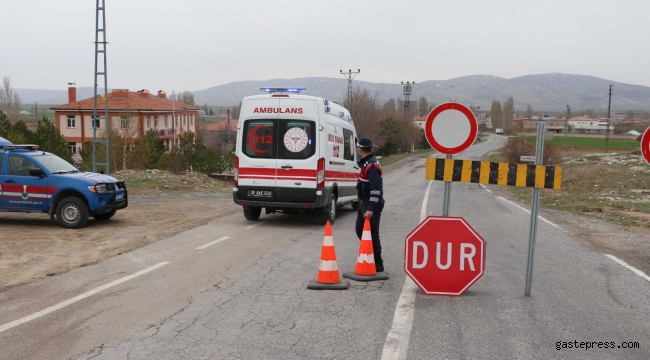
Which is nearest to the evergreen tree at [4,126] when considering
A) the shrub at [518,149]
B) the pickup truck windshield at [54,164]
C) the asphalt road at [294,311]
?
the shrub at [518,149]

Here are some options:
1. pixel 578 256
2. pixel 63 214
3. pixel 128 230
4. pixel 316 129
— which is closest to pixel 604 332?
pixel 578 256

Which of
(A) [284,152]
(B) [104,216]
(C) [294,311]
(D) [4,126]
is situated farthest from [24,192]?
(D) [4,126]

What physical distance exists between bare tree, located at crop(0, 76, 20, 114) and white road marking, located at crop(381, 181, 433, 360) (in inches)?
5313

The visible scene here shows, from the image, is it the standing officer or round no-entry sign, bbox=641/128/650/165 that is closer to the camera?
round no-entry sign, bbox=641/128/650/165

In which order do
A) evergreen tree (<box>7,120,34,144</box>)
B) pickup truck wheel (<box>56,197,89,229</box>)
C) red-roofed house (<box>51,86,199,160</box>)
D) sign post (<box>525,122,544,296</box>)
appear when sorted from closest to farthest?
1. sign post (<box>525,122,544,296</box>)
2. pickup truck wheel (<box>56,197,89,229</box>)
3. evergreen tree (<box>7,120,34,144</box>)
4. red-roofed house (<box>51,86,199,160</box>)

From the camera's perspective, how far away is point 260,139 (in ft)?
43.3

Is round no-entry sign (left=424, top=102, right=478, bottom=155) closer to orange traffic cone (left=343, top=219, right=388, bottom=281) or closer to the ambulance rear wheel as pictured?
orange traffic cone (left=343, top=219, right=388, bottom=281)

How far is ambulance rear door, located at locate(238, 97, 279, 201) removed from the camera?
13.1m

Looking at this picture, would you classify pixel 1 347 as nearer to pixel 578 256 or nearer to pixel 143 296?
pixel 143 296

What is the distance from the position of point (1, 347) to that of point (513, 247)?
326 inches

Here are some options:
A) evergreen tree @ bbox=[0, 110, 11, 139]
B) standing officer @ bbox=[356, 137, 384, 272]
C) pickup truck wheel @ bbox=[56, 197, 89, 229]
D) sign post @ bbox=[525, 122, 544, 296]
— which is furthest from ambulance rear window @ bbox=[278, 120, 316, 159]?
evergreen tree @ bbox=[0, 110, 11, 139]

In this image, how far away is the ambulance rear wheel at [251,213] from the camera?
13930 millimetres

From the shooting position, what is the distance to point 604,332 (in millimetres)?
5762

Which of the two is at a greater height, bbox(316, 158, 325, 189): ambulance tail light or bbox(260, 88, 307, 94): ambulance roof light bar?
bbox(260, 88, 307, 94): ambulance roof light bar
